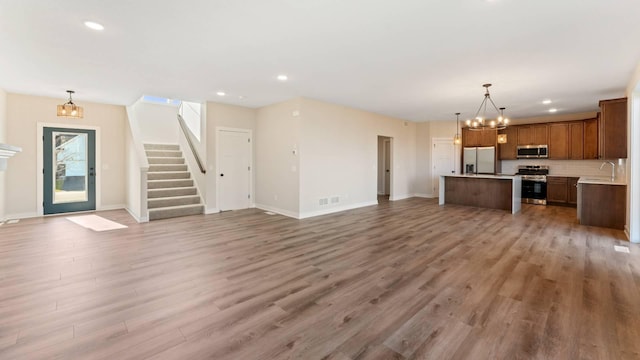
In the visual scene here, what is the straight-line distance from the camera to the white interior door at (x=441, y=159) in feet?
33.2

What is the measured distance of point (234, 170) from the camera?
293 inches

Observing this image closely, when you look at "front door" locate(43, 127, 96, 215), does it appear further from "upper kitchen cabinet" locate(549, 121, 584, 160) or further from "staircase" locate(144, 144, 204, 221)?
"upper kitchen cabinet" locate(549, 121, 584, 160)

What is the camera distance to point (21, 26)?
3119 mm

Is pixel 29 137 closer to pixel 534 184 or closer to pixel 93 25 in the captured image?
pixel 93 25

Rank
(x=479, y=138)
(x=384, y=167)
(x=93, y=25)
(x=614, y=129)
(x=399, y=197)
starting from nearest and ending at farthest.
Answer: (x=93, y=25)
(x=614, y=129)
(x=479, y=138)
(x=399, y=197)
(x=384, y=167)

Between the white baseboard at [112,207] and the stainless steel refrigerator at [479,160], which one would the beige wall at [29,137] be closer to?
the white baseboard at [112,207]

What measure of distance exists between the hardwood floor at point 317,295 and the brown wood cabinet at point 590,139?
412 cm

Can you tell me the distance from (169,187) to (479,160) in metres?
9.53

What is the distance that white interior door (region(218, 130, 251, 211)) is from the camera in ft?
23.7

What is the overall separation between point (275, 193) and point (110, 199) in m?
4.39

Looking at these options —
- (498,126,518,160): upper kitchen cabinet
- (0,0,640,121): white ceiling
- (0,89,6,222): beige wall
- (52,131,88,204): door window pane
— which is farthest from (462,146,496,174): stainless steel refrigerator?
(0,89,6,222): beige wall

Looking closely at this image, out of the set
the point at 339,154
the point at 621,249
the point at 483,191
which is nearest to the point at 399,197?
the point at 483,191

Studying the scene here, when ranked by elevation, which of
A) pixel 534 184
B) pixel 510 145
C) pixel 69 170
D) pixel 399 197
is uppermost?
pixel 510 145

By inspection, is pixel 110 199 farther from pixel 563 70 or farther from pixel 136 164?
pixel 563 70
